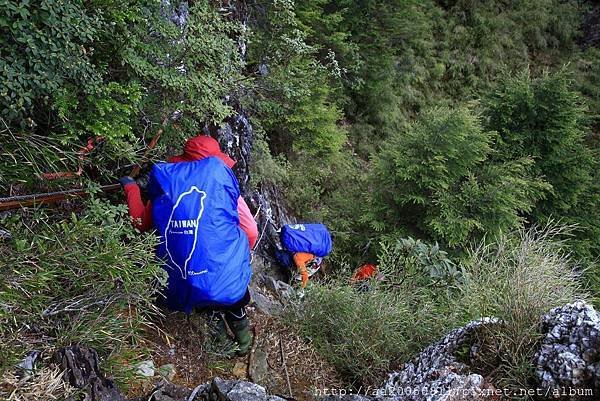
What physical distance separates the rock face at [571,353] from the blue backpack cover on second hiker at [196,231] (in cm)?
198

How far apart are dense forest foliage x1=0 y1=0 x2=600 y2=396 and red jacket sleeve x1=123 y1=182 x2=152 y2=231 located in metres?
0.15

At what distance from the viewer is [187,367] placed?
335cm

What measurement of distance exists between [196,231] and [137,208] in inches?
19.0

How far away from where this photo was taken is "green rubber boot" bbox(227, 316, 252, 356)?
358 cm

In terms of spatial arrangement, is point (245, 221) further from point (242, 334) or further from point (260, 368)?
point (260, 368)

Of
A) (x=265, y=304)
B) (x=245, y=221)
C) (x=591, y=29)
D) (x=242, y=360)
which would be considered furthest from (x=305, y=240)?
(x=591, y=29)

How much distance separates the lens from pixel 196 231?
294 centimetres

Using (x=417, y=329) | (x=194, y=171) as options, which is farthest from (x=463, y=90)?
(x=194, y=171)

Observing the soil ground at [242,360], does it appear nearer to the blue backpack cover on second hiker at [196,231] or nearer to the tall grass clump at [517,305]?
the blue backpack cover on second hiker at [196,231]

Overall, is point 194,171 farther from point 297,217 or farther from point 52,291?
point 297,217

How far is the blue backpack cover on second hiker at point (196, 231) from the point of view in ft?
9.65

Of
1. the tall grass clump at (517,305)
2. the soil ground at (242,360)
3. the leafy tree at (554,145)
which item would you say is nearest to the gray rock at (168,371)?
the soil ground at (242,360)

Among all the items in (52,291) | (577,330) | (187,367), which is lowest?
(187,367)

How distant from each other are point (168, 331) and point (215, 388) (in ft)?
3.52
